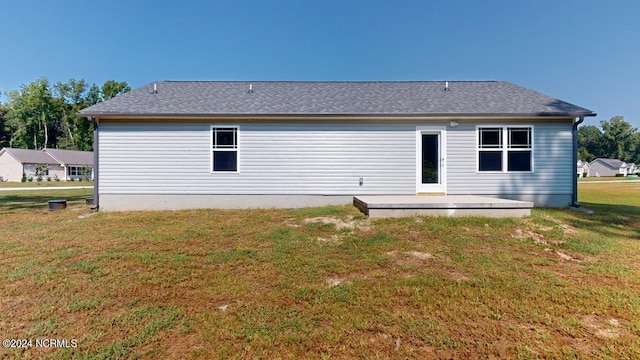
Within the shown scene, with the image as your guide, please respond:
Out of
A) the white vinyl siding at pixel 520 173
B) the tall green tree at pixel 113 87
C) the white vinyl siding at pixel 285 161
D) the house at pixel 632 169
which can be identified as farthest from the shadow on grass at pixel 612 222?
the house at pixel 632 169

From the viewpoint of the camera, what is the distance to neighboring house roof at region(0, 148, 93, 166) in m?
35.5

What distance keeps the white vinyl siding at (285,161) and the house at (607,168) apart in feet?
262

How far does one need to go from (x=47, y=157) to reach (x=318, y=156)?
45.1 meters

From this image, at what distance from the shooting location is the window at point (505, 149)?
28.3 feet

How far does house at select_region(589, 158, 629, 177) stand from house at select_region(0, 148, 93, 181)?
96.2 meters

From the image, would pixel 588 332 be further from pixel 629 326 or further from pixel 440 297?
pixel 440 297

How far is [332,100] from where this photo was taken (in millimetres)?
9750

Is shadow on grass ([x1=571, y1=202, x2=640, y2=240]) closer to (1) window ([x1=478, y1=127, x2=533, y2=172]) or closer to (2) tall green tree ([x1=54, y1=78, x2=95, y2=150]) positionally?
(1) window ([x1=478, y1=127, x2=533, y2=172])

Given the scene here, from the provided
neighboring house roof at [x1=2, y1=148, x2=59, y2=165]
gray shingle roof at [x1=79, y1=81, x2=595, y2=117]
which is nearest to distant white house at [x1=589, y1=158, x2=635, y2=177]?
gray shingle roof at [x1=79, y1=81, x2=595, y2=117]

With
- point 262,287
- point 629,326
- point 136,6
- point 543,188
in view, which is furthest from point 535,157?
point 136,6

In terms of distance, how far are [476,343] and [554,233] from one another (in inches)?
178

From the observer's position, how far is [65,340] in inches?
102

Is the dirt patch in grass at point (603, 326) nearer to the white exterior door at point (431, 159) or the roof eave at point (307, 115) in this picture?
the white exterior door at point (431, 159)

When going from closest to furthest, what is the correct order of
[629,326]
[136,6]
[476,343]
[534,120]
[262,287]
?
[476,343] < [629,326] < [262,287] < [534,120] < [136,6]
